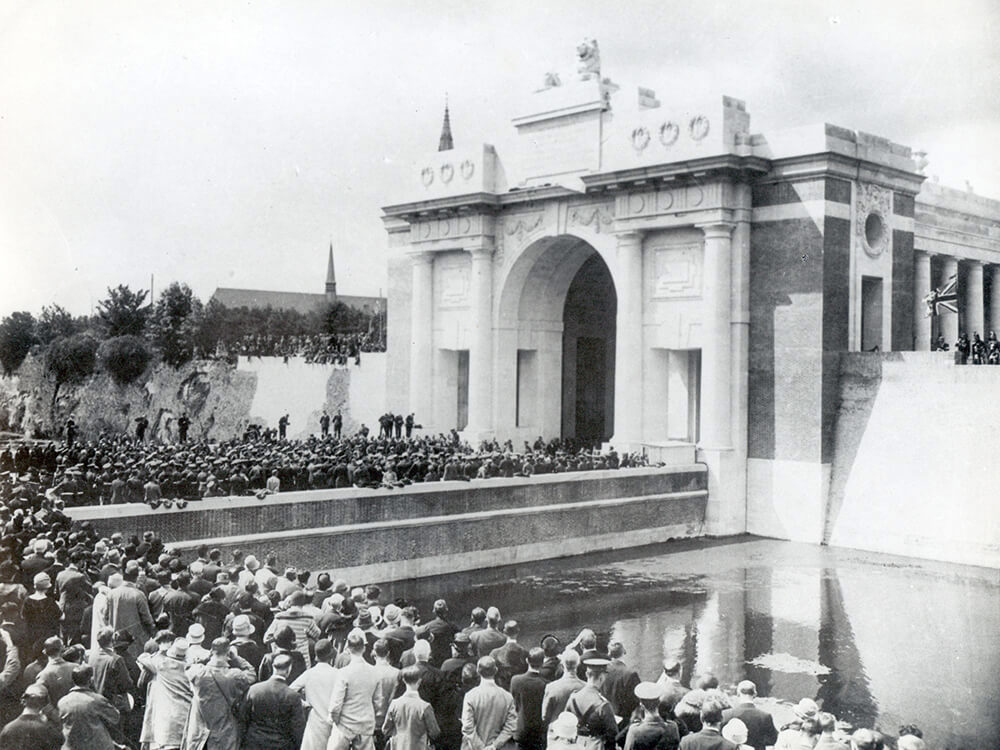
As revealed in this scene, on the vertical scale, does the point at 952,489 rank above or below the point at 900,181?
below

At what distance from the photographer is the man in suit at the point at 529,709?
804cm

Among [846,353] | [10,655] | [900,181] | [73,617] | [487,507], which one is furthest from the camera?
[900,181]

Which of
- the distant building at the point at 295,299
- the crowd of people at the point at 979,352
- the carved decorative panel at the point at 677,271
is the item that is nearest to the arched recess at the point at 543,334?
the carved decorative panel at the point at 677,271

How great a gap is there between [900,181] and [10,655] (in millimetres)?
27202

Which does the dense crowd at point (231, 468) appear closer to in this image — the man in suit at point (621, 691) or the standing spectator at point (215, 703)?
the standing spectator at point (215, 703)

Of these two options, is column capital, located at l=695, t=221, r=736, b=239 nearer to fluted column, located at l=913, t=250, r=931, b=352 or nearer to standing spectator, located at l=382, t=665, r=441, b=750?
fluted column, located at l=913, t=250, r=931, b=352

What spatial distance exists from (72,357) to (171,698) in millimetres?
38795

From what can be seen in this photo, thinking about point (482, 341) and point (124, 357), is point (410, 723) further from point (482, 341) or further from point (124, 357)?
point (124, 357)

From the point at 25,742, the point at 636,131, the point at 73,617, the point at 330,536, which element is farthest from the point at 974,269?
the point at 25,742

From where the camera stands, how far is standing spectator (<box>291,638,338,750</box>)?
7.86 metres

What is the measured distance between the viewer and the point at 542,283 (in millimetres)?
34531

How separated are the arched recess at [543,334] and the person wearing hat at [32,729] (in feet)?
87.7

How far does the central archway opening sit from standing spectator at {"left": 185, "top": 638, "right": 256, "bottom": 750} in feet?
93.6

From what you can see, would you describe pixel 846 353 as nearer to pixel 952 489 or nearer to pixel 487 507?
pixel 952 489
